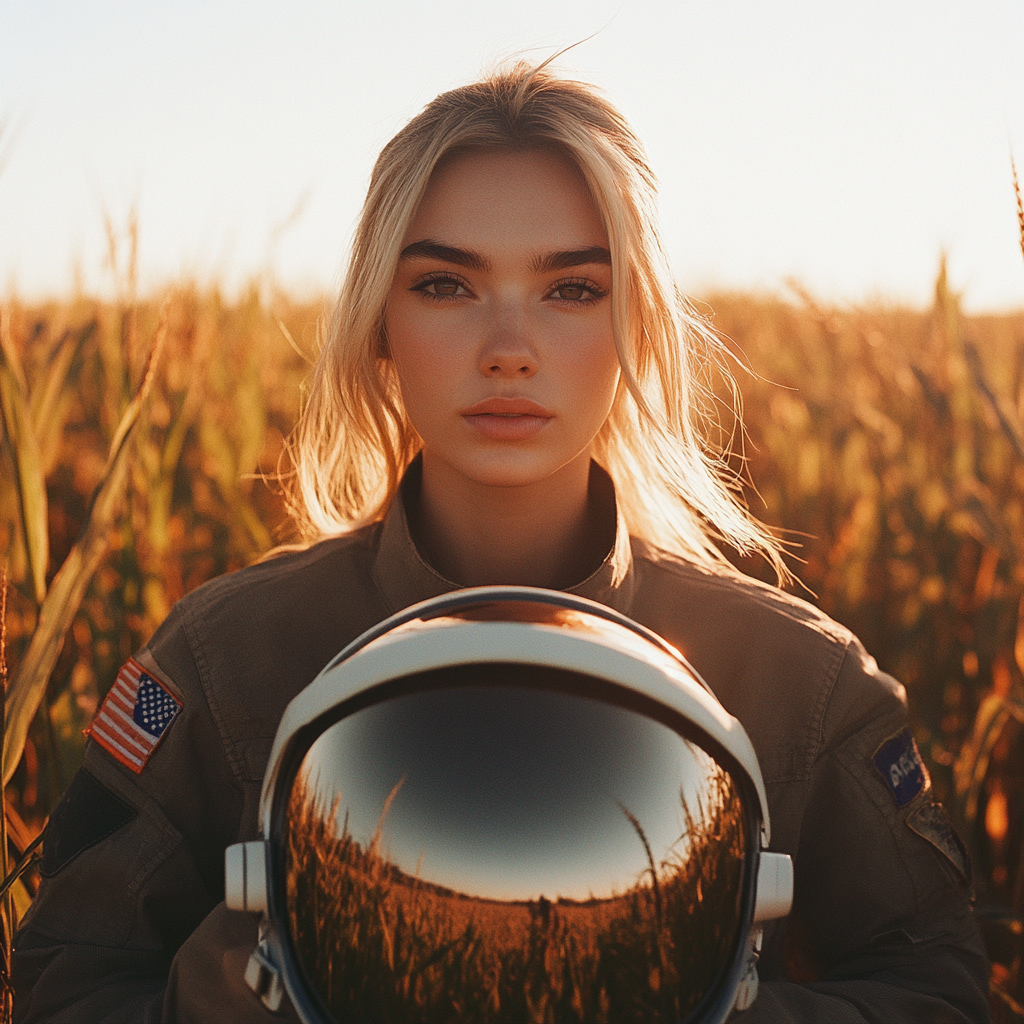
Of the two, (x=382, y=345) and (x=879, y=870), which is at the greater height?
(x=382, y=345)

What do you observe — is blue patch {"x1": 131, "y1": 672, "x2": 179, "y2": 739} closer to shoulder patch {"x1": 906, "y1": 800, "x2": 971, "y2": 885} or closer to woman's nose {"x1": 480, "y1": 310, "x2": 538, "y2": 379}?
woman's nose {"x1": 480, "y1": 310, "x2": 538, "y2": 379}

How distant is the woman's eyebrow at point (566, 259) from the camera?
1397mm

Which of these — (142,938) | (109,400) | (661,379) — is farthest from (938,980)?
(109,400)

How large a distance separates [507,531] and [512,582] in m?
0.09

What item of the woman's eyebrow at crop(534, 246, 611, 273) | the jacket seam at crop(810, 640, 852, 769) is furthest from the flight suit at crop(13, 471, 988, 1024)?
the woman's eyebrow at crop(534, 246, 611, 273)

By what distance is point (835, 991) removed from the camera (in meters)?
1.23

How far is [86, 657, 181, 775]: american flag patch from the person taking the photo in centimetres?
133

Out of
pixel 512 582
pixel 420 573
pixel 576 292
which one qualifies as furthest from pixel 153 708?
pixel 576 292

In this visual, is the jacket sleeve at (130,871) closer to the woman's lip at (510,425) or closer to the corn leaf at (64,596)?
the corn leaf at (64,596)

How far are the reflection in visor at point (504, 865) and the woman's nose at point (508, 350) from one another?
0.61 metres

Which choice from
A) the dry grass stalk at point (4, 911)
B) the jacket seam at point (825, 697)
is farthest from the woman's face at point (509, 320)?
the dry grass stalk at point (4, 911)

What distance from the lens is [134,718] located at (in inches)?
53.7

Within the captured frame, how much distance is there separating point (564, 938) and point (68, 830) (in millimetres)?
814

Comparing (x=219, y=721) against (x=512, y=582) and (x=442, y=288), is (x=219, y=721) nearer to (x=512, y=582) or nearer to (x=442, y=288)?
(x=512, y=582)
